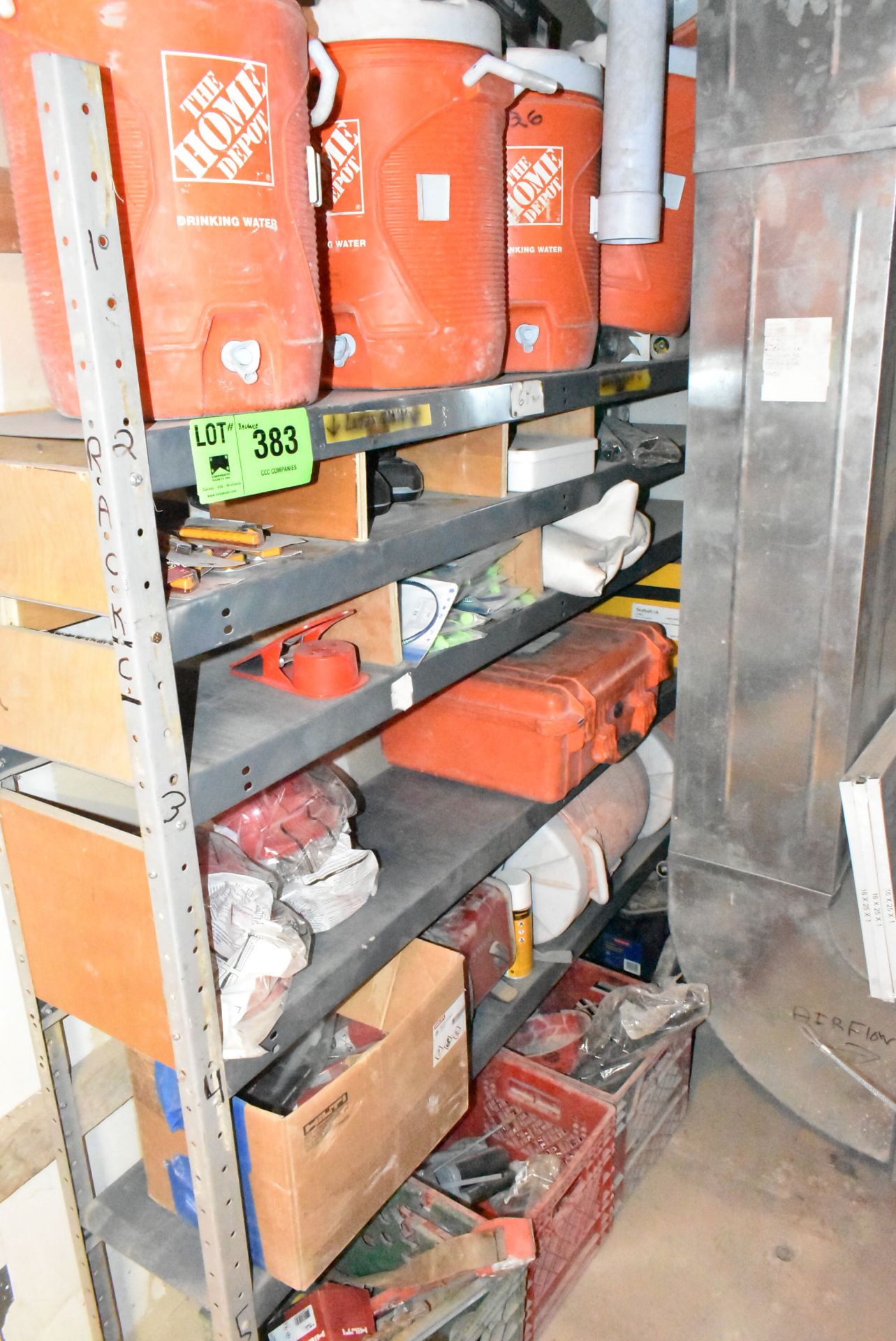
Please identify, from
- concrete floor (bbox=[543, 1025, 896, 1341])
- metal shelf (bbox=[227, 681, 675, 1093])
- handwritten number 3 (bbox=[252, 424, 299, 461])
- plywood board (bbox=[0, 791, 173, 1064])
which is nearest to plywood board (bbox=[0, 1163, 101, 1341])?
plywood board (bbox=[0, 791, 173, 1064])

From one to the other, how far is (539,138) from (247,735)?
1093 millimetres

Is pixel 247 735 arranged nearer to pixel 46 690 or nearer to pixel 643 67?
pixel 46 690

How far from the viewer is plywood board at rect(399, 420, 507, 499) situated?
1.56 m

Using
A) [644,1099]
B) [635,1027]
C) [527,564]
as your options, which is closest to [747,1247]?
[644,1099]

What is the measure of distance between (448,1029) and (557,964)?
0.58m

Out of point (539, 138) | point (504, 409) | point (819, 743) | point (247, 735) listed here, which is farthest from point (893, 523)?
point (247, 735)

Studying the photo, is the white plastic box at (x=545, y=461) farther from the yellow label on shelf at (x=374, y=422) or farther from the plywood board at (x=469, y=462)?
the yellow label on shelf at (x=374, y=422)

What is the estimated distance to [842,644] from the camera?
1.70 meters

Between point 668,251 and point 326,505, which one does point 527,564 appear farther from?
point 668,251

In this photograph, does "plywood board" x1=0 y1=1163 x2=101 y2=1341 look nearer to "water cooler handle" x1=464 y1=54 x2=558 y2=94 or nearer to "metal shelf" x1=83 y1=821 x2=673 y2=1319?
"metal shelf" x1=83 y1=821 x2=673 y2=1319

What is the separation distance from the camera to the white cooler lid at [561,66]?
146cm

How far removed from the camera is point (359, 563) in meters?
1.23

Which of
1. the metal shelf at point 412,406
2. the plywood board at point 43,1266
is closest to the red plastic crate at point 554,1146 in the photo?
the plywood board at point 43,1266

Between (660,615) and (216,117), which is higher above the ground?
(216,117)
